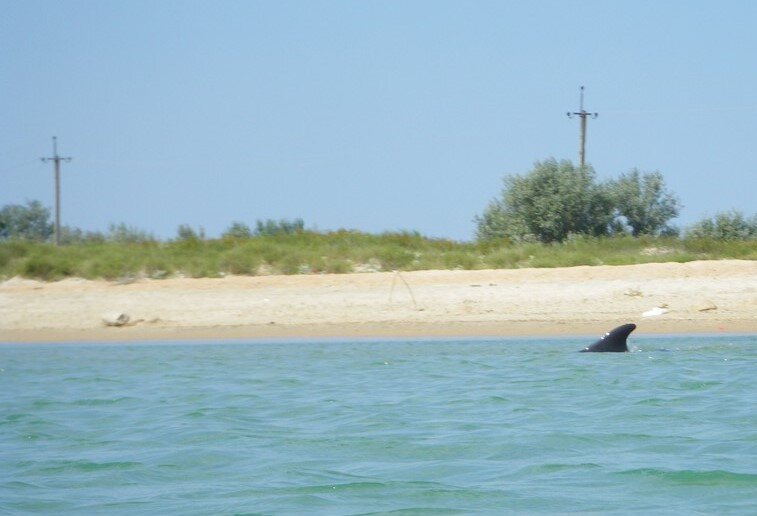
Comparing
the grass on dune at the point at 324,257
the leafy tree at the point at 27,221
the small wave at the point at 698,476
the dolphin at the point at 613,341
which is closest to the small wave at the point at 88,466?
the small wave at the point at 698,476

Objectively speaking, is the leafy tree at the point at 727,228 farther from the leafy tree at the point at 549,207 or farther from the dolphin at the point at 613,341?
the dolphin at the point at 613,341

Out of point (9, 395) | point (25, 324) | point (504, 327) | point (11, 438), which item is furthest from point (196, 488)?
point (25, 324)

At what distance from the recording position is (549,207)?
31.8 m

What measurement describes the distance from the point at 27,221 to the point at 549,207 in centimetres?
3243

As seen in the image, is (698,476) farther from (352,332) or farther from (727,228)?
(727,228)

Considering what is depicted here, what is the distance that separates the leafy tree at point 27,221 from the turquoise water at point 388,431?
40.8 m

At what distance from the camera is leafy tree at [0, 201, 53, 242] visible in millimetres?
54938

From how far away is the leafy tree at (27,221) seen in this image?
5494cm

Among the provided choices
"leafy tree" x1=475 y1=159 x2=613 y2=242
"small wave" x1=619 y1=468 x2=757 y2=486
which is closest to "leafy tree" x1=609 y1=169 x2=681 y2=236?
"leafy tree" x1=475 y1=159 x2=613 y2=242

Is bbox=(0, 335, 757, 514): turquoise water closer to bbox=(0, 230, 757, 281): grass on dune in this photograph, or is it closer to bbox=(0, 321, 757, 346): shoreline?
bbox=(0, 321, 757, 346): shoreline

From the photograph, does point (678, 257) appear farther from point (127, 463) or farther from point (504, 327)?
point (127, 463)

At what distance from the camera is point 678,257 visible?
21625 millimetres

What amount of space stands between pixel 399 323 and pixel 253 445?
9.28 m

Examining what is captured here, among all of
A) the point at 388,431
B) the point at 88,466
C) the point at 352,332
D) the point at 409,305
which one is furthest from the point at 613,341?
the point at 88,466
